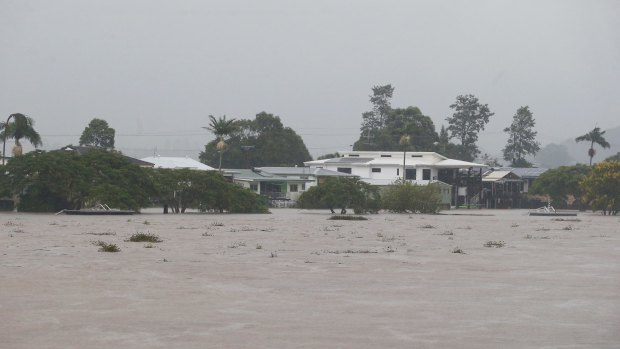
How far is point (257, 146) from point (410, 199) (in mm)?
50443

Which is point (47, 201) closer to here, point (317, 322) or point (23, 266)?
point (23, 266)

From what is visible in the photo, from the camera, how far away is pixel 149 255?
21703mm

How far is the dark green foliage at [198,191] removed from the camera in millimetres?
54469

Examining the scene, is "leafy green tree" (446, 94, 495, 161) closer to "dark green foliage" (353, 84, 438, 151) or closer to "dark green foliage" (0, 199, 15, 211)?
"dark green foliage" (353, 84, 438, 151)

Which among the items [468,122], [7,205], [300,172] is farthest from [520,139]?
[7,205]

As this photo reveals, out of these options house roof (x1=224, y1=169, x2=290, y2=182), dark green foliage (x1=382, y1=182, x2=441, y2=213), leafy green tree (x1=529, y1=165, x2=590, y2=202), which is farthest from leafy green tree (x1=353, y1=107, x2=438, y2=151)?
dark green foliage (x1=382, y1=182, x2=441, y2=213)

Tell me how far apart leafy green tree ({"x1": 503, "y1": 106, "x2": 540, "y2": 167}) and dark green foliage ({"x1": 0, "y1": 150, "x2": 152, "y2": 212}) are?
100672 mm

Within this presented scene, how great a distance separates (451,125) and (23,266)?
410 ft

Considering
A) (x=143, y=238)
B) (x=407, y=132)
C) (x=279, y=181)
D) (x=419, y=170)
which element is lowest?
(x=143, y=238)

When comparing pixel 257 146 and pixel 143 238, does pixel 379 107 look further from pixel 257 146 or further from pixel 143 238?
pixel 143 238

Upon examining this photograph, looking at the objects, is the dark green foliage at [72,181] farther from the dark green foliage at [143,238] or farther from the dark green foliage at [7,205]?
the dark green foliage at [143,238]

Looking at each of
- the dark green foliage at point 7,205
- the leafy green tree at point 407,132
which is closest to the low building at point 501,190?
the leafy green tree at point 407,132

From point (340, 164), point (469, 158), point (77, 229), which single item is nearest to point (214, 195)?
point (77, 229)

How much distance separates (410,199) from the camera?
66938mm
